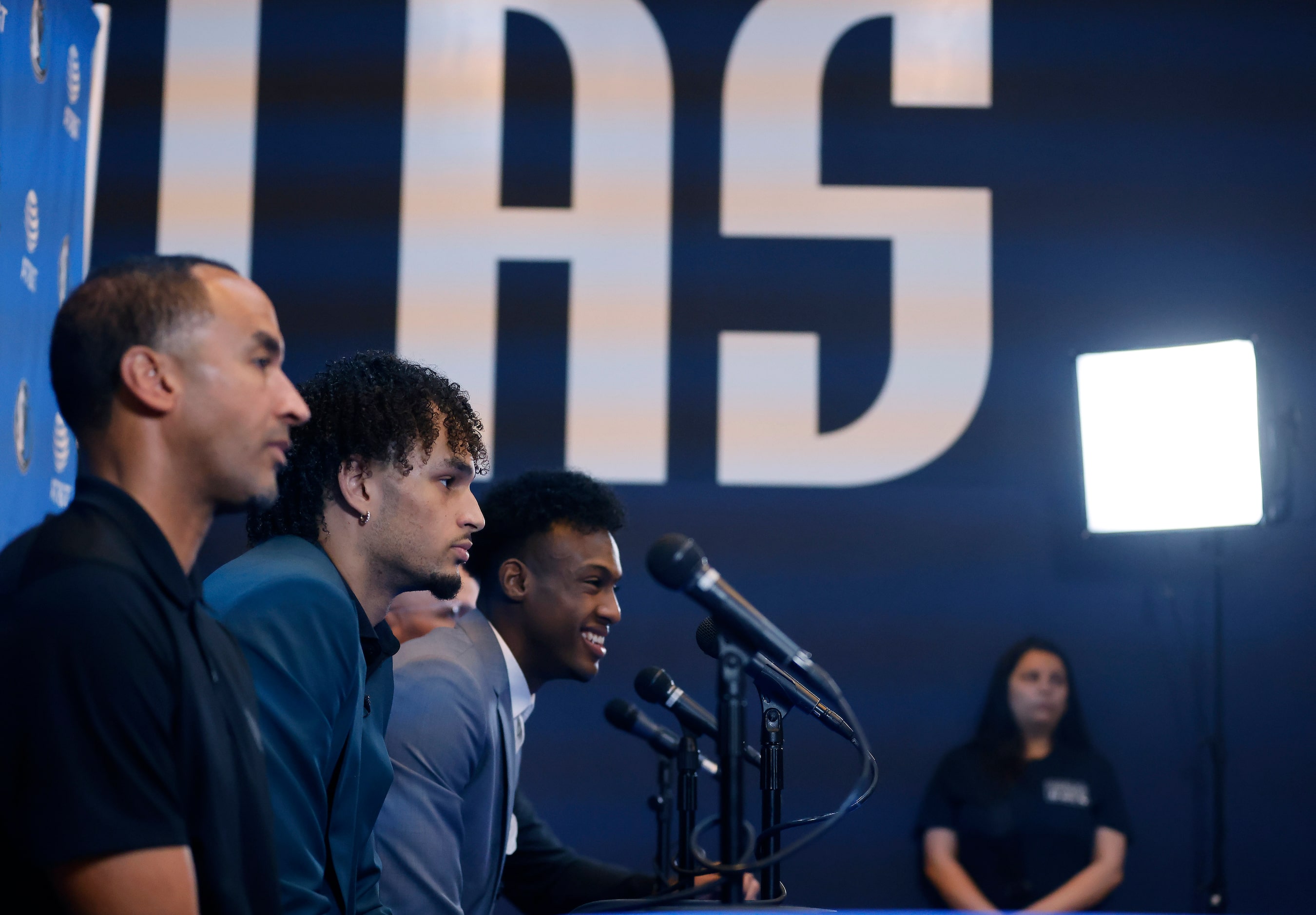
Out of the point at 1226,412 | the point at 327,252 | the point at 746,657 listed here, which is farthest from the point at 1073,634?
the point at 746,657

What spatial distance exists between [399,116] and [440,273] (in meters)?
0.63

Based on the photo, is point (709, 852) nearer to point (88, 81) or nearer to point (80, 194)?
point (80, 194)

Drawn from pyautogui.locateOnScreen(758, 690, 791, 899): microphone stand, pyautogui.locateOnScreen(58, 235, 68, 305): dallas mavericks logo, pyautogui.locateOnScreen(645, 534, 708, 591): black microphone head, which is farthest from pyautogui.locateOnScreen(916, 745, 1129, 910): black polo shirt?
pyautogui.locateOnScreen(58, 235, 68, 305): dallas mavericks logo

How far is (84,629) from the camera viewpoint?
1246 millimetres

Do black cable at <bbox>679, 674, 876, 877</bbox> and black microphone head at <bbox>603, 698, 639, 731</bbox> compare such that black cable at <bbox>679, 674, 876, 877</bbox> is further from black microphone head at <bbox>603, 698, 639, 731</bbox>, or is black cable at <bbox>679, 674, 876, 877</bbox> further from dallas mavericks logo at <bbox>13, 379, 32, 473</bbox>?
dallas mavericks logo at <bbox>13, 379, 32, 473</bbox>

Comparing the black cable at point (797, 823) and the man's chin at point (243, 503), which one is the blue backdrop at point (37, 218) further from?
the black cable at point (797, 823)

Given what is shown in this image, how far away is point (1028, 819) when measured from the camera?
4.28 meters

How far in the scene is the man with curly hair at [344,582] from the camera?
1777 mm

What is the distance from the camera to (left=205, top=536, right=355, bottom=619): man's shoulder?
1885mm

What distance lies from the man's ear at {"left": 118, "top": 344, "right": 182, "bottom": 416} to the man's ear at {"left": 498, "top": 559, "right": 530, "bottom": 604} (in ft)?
5.77

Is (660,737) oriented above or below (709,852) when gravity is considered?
above

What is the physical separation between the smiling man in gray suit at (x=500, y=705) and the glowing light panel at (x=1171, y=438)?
72.2 inches

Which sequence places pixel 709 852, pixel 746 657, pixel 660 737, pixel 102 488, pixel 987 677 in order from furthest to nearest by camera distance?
1. pixel 987 677
2. pixel 709 852
3. pixel 660 737
4. pixel 746 657
5. pixel 102 488

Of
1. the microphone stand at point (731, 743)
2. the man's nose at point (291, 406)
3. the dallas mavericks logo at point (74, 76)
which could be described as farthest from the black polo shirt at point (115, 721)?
the dallas mavericks logo at point (74, 76)
